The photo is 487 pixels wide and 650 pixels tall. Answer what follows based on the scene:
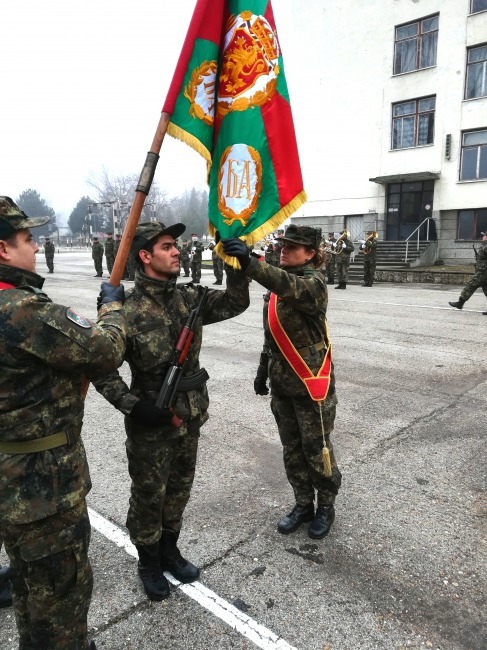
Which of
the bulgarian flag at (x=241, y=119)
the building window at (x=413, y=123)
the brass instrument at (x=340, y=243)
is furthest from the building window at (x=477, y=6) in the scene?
the bulgarian flag at (x=241, y=119)

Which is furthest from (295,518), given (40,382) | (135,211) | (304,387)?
(135,211)

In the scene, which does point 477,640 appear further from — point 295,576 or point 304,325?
point 304,325

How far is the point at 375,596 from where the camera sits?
8.98 ft

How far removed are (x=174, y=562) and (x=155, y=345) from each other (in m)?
1.29

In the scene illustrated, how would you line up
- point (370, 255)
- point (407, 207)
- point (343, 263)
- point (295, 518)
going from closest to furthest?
point (295, 518) → point (343, 263) → point (370, 255) → point (407, 207)

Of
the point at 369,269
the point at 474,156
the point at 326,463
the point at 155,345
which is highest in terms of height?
the point at 474,156

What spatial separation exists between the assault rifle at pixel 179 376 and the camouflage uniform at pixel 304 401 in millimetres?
664

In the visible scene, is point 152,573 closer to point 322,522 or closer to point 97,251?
point 322,522

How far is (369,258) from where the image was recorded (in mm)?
18516

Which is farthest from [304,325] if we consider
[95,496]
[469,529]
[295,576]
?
[95,496]

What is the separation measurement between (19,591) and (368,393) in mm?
4749

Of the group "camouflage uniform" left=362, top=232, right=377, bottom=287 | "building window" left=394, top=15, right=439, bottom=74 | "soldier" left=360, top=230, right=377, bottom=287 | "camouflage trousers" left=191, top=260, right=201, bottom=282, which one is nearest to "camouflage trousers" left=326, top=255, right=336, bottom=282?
"soldier" left=360, top=230, right=377, bottom=287

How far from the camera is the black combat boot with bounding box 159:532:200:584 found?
113 inches

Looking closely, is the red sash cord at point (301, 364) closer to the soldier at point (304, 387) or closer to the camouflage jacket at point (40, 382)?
the soldier at point (304, 387)
